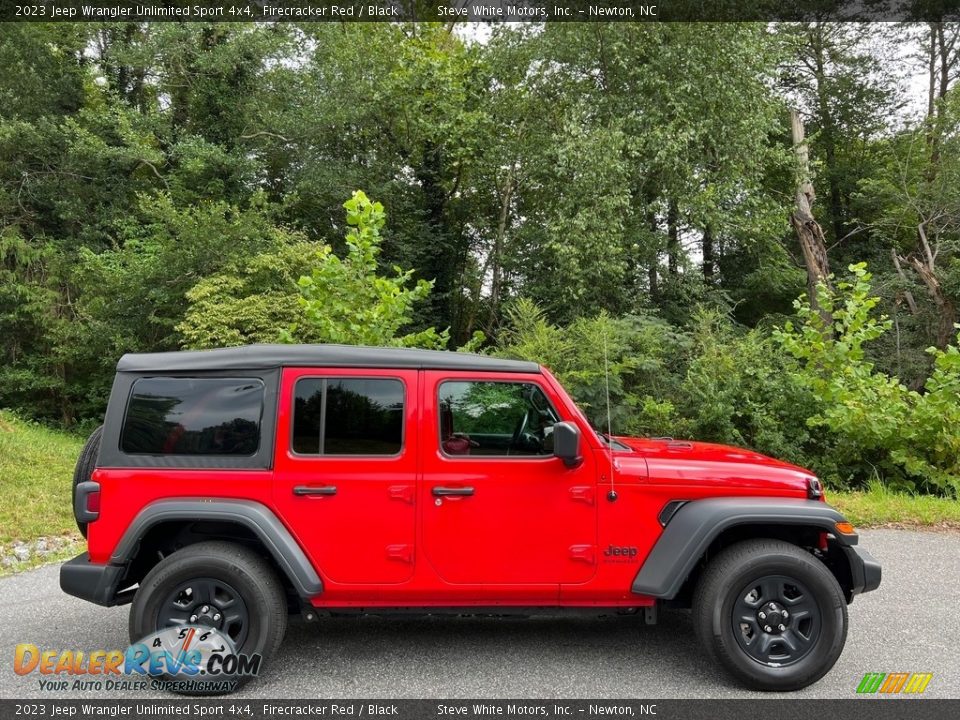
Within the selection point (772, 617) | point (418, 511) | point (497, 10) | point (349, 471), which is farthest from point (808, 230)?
point (349, 471)

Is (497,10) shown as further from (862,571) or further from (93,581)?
(93,581)

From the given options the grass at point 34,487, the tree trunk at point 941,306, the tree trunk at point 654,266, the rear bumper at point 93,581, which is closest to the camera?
the rear bumper at point 93,581

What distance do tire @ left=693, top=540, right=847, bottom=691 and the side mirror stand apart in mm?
1031

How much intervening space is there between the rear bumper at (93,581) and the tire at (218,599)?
0.52 ft

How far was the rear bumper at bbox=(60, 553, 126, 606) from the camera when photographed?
12.7 ft

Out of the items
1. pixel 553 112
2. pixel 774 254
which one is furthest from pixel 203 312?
pixel 774 254

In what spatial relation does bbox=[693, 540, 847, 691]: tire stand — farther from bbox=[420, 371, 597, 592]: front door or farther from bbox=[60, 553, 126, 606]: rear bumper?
bbox=[60, 553, 126, 606]: rear bumper

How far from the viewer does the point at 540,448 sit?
13.2 feet

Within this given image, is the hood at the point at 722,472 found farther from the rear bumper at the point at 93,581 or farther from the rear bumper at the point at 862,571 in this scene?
the rear bumper at the point at 93,581

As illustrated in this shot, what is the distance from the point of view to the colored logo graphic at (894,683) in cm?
383

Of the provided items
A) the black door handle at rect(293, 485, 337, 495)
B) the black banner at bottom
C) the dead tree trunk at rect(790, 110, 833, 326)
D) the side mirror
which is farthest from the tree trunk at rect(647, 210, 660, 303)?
the black door handle at rect(293, 485, 337, 495)

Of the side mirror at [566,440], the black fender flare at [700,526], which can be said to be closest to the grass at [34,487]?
the side mirror at [566,440]

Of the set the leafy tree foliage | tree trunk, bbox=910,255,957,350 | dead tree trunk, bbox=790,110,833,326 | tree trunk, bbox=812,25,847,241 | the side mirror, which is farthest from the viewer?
tree trunk, bbox=812,25,847,241

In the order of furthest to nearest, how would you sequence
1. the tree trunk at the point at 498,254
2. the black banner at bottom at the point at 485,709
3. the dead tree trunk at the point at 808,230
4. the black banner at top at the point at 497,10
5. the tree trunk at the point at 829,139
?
the tree trunk at the point at 829,139 < the tree trunk at the point at 498,254 < the dead tree trunk at the point at 808,230 < the black banner at top at the point at 497,10 < the black banner at bottom at the point at 485,709
